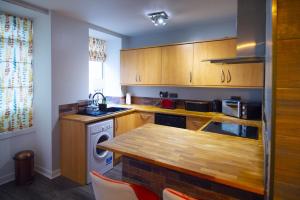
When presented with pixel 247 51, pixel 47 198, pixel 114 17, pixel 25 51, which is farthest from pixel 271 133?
pixel 25 51

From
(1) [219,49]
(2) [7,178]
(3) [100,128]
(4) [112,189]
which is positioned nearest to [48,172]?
(2) [7,178]

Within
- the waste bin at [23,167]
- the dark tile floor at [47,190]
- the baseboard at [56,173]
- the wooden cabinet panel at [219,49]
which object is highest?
the wooden cabinet panel at [219,49]

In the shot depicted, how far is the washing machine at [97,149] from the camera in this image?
266cm

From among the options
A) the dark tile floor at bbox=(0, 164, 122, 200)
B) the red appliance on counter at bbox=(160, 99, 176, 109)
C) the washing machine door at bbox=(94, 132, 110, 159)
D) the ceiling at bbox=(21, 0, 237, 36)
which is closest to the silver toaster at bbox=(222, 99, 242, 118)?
the red appliance on counter at bbox=(160, 99, 176, 109)

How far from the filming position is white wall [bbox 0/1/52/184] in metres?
2.67

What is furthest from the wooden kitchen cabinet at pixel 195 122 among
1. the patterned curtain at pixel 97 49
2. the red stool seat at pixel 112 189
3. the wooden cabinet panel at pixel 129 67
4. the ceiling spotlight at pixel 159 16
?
the patterned curtain at pixel 97 49

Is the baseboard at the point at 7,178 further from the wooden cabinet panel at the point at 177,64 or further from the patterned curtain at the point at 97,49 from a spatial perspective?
the wooden cabinet panel at the point at 177,64

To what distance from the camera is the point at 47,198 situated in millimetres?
2332

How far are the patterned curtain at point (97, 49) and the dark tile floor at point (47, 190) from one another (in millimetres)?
2374

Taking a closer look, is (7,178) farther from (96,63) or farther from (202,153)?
(202,153)

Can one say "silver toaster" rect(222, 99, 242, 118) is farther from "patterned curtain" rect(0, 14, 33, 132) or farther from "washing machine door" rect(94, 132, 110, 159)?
"patterned curtain" rect(0, 14, 33, 132)

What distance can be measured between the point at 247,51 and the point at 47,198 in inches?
110

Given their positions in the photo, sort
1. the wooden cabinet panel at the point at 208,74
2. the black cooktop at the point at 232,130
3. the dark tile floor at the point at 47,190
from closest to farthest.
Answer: the black cooktop at the point at 232,130 → the dark tile floor at the point at 47,190 → the wooden cabinet panel at the point at 208,74

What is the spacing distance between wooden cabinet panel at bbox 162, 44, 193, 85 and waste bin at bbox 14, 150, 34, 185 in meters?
2.46
